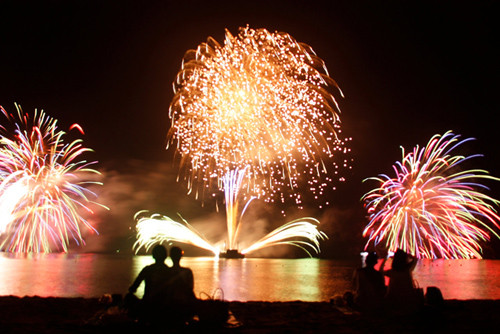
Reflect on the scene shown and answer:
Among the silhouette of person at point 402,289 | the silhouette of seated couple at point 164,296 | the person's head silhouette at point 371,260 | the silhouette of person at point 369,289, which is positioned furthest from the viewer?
the person's head silhouette at point 371,260

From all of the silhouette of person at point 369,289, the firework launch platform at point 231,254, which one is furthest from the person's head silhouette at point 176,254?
the firework launch platform at point 231,254

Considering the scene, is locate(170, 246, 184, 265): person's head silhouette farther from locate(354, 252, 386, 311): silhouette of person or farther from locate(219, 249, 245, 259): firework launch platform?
locate(219, 249, 245, 259): firework launch platform

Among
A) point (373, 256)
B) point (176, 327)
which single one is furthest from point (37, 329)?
point (373, 256)

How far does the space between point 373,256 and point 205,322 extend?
369cm

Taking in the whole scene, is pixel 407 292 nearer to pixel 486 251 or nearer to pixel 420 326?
pixel 420 326

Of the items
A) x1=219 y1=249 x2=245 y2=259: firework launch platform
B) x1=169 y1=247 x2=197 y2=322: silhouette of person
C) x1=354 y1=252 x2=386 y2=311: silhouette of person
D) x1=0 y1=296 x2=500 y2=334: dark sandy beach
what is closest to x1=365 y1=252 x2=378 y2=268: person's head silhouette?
x1=354 y1=252 x2=386 y2=311: silhouette of person

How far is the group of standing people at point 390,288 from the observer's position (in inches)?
351

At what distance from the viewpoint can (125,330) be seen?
760 cm

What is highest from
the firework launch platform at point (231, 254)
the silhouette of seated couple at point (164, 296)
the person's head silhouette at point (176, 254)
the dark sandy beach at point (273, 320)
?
the firework launch platform at point (231, 254)

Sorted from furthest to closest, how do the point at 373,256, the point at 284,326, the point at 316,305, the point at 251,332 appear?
the point at 316,305 < the point at 373,256 < the point at 284,326 < the point at 251,332

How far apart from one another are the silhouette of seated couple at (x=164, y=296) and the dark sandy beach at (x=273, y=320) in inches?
9.8

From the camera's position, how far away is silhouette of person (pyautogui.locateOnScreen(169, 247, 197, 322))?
741 centimetres

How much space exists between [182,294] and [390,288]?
4.10m

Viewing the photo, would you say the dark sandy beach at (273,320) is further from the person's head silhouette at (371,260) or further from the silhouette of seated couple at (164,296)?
the person's head silhouette at (371,260)
